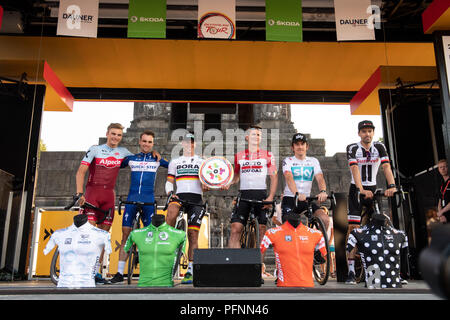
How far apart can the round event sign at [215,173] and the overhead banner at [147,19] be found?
2.57 m

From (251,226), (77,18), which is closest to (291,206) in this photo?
(251,226)

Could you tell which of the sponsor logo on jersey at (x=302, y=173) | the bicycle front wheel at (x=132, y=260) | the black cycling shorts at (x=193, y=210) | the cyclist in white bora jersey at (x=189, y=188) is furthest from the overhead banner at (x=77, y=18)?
the sponsor logo on jersey at (x=302, y=173)

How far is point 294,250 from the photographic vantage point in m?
4.38

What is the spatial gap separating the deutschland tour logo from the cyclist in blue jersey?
2.14 m

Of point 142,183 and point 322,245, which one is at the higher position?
point 142,183

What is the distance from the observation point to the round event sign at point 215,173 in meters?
5.37

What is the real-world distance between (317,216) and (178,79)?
16.0 ft

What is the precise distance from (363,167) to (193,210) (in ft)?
8.24

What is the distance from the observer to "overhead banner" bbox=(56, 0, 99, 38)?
21.5ft

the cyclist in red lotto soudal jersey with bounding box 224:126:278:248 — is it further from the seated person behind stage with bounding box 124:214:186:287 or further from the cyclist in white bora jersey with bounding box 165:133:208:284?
the seated person behind stage with bounding box 124:214:186:287

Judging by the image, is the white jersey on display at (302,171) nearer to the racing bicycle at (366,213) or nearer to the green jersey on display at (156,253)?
the racing bicycle at (366,213)

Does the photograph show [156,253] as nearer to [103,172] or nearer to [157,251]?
[157,251]
